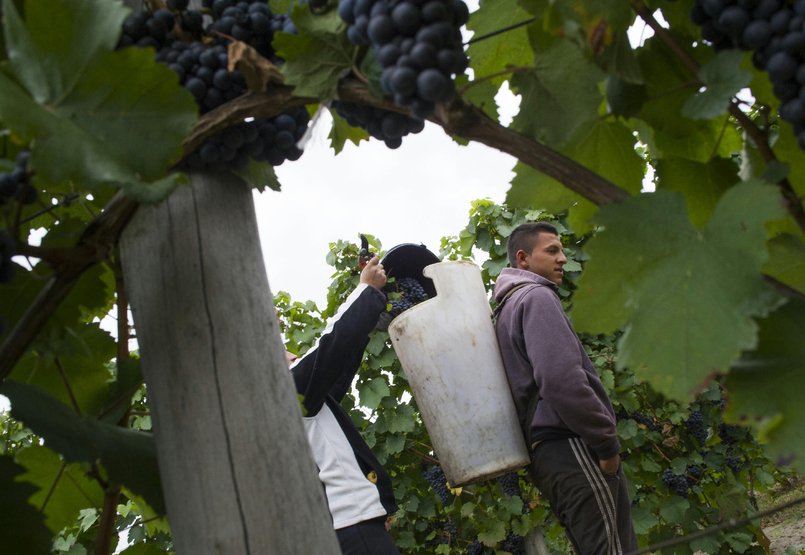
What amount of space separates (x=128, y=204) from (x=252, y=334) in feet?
0.76

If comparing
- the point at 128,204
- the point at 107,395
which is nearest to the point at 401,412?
the point at 107,395

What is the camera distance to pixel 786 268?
68cm

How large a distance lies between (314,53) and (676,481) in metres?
4.43

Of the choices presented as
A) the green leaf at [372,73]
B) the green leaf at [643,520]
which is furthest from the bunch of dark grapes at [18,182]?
the green leaf at [643,520]

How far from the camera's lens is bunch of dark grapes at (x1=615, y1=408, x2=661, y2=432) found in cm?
431

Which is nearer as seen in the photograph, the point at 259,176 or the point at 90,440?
the point at 90,440

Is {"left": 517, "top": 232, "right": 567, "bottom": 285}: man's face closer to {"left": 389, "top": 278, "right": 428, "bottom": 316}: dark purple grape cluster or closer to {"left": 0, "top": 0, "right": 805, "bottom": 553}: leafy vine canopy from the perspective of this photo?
{"left": 389, "top": 278, "right": 428, "bottom": 316}: dark purple grape cluster

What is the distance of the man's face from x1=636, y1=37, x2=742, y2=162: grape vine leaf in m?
2.57

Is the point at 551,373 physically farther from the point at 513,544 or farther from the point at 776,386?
the point at 776,386

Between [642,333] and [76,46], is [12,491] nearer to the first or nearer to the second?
[76,46]

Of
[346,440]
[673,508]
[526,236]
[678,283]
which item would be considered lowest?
[673,508]

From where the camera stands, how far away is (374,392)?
13.7 ft

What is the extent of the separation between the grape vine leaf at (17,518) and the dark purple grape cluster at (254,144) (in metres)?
0.45

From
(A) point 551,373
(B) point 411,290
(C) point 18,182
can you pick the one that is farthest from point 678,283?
(B) point 411,290
